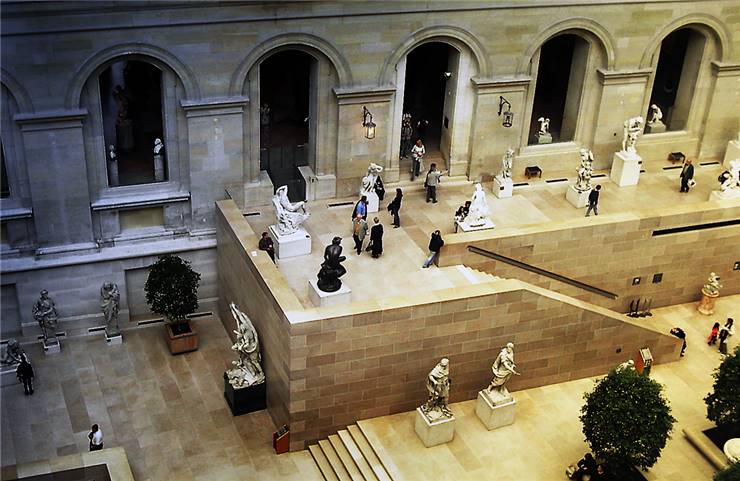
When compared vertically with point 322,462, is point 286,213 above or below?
above

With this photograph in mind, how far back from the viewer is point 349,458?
30625 mm

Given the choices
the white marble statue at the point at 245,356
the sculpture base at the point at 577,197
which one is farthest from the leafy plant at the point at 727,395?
the white marble statue at the point at 245,356

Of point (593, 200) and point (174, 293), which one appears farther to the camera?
point (593, 200)

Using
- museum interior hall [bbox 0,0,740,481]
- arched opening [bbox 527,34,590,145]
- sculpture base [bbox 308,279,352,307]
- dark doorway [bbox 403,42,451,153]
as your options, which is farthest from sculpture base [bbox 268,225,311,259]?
arched opening [bbox 527,34,590,145]

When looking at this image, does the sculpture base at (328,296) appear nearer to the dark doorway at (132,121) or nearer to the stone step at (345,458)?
the stone step at (345,458)

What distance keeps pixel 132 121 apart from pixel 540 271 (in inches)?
631

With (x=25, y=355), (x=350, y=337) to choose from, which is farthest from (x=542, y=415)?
(x=25, y=355)

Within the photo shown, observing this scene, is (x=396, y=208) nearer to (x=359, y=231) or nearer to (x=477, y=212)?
(x=359, y=231)

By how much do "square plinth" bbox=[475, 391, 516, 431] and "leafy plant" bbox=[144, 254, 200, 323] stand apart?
33.0 feet

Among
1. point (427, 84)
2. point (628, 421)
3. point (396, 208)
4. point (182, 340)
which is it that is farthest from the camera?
point (427, 84)

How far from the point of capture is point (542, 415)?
3259cm

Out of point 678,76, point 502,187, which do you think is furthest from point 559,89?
point 502,187

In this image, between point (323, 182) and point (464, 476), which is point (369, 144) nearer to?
point (323, 182)

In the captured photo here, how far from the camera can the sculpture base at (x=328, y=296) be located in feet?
102
